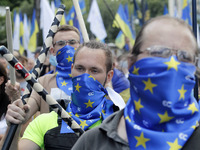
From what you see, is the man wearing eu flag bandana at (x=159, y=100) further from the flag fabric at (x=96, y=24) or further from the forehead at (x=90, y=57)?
the flag fabric at (x=96, y=24)

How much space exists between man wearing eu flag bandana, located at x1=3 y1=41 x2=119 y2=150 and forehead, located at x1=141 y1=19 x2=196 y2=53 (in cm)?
110

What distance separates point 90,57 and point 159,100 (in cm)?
135

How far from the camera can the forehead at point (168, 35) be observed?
1.76 metres

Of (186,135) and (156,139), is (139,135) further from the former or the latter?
(186,135)

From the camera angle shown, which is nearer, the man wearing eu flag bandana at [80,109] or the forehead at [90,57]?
the man wearing eu flag bandana at [80,109]

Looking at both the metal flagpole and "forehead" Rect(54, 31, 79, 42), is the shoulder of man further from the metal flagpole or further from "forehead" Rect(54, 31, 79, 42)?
"forehead" Rect(54, 31, 79, 42)

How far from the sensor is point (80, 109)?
2.85 meters

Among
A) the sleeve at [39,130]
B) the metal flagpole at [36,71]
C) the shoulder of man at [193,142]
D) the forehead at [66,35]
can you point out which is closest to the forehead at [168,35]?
the shoulder of man at [193,142]

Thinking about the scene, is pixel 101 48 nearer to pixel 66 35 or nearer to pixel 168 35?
pixel 66 35

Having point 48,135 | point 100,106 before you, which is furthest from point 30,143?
point 100,106

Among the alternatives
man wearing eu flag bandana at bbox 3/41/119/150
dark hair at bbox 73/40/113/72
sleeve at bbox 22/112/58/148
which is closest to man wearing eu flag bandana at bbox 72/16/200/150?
man wearing eu flag bandana at bbox 3/41/119/150

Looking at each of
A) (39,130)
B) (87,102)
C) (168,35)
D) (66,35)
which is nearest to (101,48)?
(87,102)

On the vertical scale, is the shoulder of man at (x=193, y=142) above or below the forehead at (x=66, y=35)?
above

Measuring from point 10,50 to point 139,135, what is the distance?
109 cm
